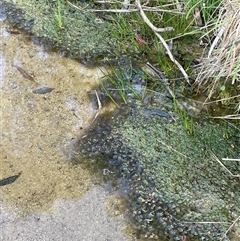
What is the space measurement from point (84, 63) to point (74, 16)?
1.29 feet

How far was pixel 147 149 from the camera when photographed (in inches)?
74.6

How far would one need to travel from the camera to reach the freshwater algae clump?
167cm

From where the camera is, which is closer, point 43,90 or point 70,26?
point 43,90

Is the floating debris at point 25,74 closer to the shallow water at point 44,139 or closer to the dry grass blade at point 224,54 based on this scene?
the shallow water at point 44,139

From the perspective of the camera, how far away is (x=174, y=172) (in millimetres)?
1824

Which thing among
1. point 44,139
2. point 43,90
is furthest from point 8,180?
point 43,90

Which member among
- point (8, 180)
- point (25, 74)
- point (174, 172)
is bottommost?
point (174, 172)

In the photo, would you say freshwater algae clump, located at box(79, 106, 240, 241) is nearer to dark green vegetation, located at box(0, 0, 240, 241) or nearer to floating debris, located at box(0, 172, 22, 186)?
dark green vegetation, located at box(0, 0, 240, 241)

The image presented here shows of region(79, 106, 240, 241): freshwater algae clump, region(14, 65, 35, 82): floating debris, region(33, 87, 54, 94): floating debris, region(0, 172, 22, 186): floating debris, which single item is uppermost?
region(14, 65, 35, 82): floating debris

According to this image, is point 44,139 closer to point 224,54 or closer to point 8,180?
point 8,180

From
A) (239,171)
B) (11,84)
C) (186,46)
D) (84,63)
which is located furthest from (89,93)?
(239,171)

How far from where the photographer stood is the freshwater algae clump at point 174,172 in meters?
1.67

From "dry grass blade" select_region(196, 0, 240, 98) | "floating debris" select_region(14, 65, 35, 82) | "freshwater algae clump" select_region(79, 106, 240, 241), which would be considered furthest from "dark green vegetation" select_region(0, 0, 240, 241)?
"floating debris" select_region(14, 65, 35, 82)

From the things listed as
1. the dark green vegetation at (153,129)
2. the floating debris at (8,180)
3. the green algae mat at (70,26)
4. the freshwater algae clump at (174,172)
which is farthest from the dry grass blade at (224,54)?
the floating debris at (8,180)
